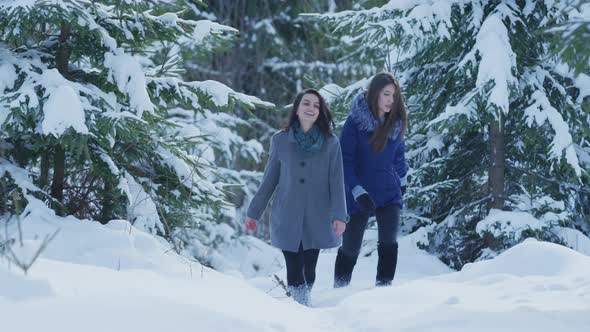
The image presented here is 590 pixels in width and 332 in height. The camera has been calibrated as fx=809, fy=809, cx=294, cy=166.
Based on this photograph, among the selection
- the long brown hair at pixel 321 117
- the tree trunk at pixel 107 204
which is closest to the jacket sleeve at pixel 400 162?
the long brown hair at pixel 321 117

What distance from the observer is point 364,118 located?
659cm

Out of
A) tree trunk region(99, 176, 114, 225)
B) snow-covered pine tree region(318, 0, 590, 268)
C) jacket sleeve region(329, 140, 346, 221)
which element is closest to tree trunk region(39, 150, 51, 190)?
tree trunk region(99, 176, 114, 225)

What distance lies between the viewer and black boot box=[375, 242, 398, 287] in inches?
261

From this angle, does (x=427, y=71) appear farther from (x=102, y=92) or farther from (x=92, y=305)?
(x=92, y=305)

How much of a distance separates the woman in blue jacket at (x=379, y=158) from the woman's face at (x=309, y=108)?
1.89 feet

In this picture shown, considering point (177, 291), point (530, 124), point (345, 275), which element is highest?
point (530, 124)

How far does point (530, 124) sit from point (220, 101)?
3031mm

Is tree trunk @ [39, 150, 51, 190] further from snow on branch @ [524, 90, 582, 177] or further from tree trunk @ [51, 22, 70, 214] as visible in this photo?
snow on branch @ [524, 90, 582, 177]

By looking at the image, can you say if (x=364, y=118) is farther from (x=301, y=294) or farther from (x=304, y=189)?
(x=301, y=294)

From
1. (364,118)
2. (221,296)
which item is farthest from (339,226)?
(221,296)

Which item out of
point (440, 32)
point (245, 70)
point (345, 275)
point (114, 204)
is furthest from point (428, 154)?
point (245, 70)

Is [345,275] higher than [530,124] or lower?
lower

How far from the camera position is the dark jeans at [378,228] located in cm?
660

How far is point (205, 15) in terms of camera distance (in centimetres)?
1670
